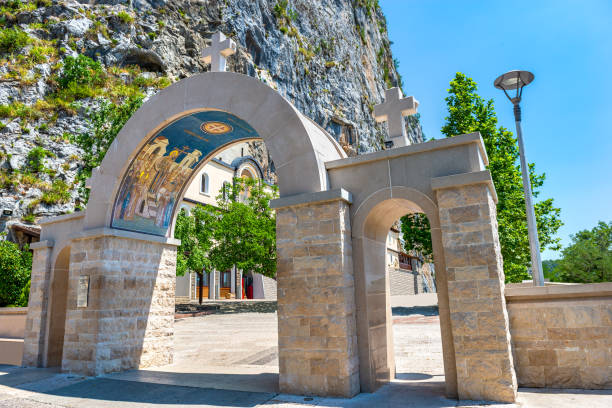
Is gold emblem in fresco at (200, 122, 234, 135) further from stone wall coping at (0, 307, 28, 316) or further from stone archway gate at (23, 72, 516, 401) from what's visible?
stone wall coping at (0, 307, 28, 316)

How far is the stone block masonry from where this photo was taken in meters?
5.33

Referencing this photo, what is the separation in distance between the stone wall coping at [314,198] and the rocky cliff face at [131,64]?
1975 centimetres

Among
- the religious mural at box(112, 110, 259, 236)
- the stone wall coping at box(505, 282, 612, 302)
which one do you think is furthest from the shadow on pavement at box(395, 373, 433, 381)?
the religious mural at box(112, 110, 259, 236)

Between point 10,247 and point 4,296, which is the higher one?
point 10,247

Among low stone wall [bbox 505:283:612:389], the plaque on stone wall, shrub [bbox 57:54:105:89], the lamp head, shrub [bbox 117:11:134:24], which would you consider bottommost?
low stone wall [bbox 505:283:612:389]

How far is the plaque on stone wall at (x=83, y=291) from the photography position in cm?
855

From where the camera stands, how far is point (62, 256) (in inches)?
403

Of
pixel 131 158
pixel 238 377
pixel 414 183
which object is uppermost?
pixel 131 158

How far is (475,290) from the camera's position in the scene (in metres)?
5.61

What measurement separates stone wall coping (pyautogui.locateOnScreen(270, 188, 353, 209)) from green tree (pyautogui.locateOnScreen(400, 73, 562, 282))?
42.6 ft

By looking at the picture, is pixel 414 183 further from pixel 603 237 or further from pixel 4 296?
pixel 603 237

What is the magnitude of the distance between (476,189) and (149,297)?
24.7 ft

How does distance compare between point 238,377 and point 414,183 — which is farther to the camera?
point 238,377

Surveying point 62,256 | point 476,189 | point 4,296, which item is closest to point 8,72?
point 4,296
